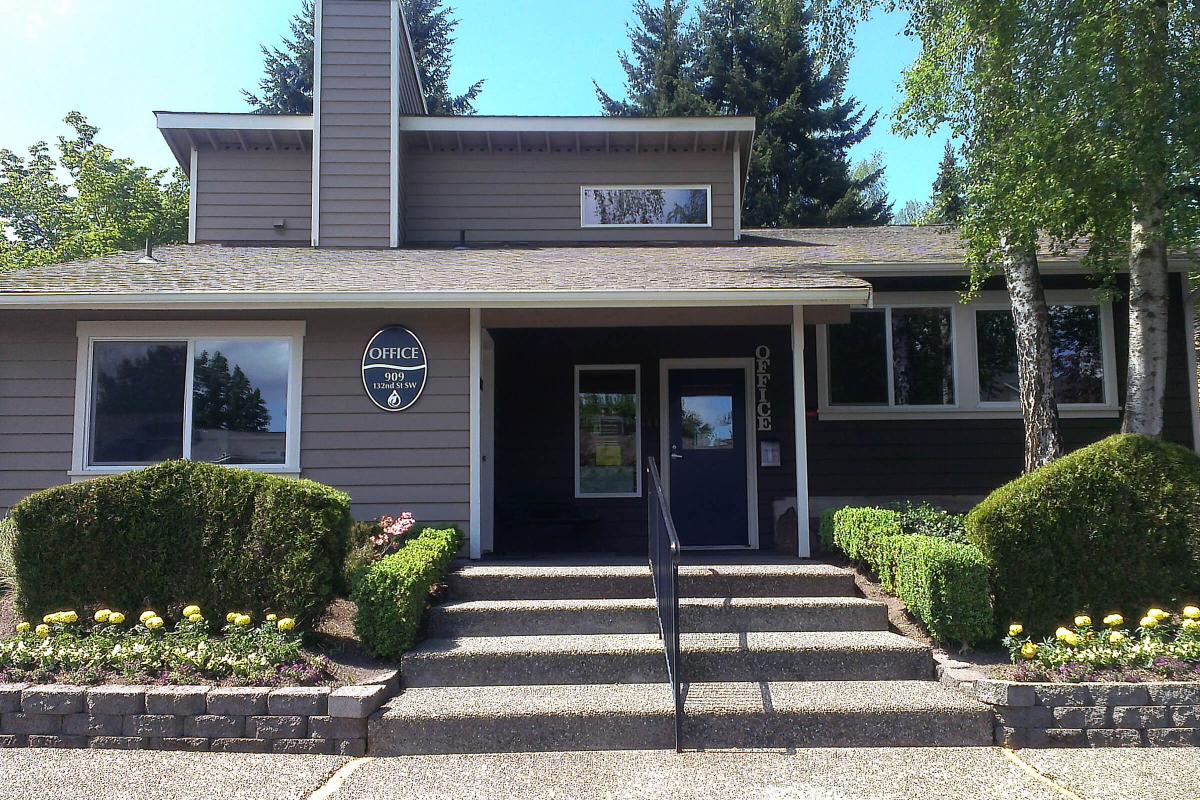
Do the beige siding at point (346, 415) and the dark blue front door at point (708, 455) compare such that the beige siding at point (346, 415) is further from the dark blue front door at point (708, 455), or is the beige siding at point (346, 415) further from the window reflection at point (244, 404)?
the dark blue front door at point (708, 455)

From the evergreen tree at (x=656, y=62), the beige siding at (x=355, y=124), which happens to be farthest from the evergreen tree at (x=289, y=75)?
the beige siding at (x=355, y=124)

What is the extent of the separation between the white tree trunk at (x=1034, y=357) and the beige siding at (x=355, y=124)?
6.80 metres

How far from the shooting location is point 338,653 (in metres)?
4.90

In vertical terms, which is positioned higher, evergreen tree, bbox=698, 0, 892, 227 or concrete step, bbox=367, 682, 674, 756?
evergreen tree, bbox=698, 0, 892, 227

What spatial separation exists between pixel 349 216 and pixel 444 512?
4.62 metres

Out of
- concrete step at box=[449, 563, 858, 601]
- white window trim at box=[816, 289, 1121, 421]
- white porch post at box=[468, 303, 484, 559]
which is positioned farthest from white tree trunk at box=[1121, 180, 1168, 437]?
white porch post at box=[468, 303, 484, 559]

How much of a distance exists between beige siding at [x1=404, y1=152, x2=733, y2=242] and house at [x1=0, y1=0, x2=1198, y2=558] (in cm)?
3

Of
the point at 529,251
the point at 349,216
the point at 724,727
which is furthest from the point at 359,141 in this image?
the point at 724,727

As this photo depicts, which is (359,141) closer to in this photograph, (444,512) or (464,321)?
(464,321)

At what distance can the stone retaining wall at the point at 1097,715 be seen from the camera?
14.2ft

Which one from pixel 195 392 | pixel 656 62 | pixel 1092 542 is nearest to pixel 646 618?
pixel 1092 542

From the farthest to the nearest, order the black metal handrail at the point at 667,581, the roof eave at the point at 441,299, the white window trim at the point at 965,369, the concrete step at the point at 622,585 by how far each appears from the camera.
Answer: the white window trim at the point at 965,369
the roof eave at the point at 441,299
the concrete step at the point at 622,585
the black metal handrail at the point at 667,581

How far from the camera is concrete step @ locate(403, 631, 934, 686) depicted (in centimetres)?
480

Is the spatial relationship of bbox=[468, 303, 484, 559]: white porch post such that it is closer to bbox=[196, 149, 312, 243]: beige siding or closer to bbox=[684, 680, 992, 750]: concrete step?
bbox=[684, 680, 992, 750]: concrete step
